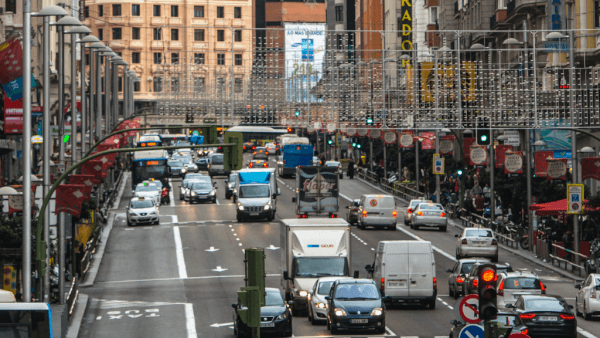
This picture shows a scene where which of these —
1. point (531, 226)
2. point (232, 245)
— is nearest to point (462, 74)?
point (531, 226)

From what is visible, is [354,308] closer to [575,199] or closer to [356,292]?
[356,292]

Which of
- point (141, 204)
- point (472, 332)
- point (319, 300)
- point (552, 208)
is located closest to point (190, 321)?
point (319, 300)

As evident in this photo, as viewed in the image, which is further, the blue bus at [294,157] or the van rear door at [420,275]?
the blue bus at [294,157]

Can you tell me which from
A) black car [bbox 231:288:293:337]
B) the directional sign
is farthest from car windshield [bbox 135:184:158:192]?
the directional sign

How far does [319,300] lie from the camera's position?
30.8 m

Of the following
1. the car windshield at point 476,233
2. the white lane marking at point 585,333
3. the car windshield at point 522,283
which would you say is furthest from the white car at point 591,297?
the car windshield at point 476,233

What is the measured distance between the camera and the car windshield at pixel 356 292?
28938 mm

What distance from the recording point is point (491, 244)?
155ft

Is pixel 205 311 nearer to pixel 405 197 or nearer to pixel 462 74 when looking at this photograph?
pixel 462 74

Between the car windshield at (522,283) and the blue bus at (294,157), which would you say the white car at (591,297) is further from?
the blue bus at (294,157)

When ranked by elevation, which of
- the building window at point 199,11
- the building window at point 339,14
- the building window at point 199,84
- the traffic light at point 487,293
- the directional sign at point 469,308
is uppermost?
the building window at point 339,14

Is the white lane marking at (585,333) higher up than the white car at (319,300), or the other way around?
the white car at (319,300)

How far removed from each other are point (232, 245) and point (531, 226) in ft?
47.4

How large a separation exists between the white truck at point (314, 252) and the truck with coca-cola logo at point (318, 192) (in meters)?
24.3
